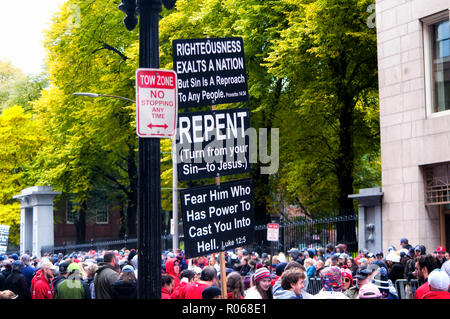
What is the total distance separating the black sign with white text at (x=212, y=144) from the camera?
332 inches

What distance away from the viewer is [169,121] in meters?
7.45

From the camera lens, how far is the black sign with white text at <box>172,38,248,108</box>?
8586mm

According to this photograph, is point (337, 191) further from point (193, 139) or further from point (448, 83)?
point (193, 139)

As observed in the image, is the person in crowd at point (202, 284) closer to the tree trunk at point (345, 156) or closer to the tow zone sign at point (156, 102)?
the tow zone sign at point (156, 102)

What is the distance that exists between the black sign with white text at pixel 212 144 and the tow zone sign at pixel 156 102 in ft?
2.63

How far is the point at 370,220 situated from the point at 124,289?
50.7ft

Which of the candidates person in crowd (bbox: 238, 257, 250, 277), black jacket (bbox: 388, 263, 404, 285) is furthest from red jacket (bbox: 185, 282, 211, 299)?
person in crowd (bbox: 238, 257, 250, 277)

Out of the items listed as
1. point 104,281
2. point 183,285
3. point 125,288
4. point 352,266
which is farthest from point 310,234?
point 125,288

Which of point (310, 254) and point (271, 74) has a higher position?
point (271, 74)

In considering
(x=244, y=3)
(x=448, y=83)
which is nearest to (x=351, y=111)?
(x=244, y=3)

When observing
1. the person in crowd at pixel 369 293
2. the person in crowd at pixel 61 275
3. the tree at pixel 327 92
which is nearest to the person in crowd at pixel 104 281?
the person in crowd at pixel 61 275

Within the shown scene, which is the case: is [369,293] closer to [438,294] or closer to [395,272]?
[438,294]

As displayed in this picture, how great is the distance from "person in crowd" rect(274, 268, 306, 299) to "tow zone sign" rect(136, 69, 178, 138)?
191cm
